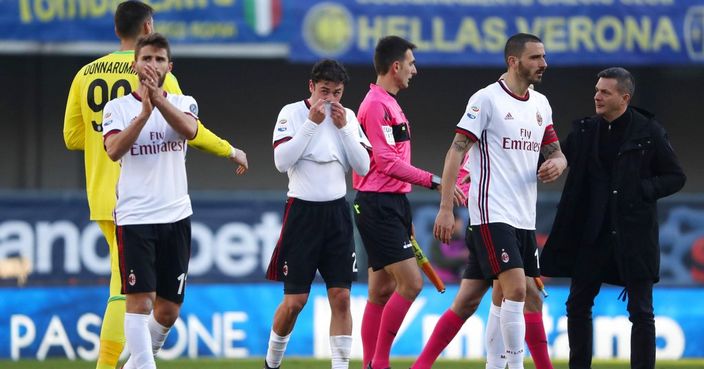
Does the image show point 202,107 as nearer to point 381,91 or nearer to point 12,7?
point 12,7

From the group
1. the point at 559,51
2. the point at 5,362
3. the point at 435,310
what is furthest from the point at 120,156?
the point at 559,51

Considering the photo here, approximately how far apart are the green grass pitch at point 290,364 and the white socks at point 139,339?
3605 millimetres

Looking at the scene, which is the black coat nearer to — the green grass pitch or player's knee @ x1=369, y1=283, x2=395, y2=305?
player's knee @ x1=369, y1=283, x2=395, y2=305

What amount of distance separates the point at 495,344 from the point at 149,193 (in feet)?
7.93

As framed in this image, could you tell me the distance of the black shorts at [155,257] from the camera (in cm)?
746

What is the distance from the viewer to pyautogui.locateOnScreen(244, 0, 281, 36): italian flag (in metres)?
14.8

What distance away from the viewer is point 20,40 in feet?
48.4

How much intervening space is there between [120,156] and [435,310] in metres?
5.87

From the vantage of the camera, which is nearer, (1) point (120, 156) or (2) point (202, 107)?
(1) point (120, 156)

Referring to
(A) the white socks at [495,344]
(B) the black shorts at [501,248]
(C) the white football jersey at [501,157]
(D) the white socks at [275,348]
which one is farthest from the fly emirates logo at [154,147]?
(A) the white socks at [495,344]

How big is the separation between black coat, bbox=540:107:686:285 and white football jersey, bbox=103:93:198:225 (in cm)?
252

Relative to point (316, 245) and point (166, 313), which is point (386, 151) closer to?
point (316, 245)

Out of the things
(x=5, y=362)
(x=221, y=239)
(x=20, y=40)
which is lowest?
(x=5, y=362)

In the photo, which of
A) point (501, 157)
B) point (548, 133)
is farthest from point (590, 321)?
point (501, 157)
